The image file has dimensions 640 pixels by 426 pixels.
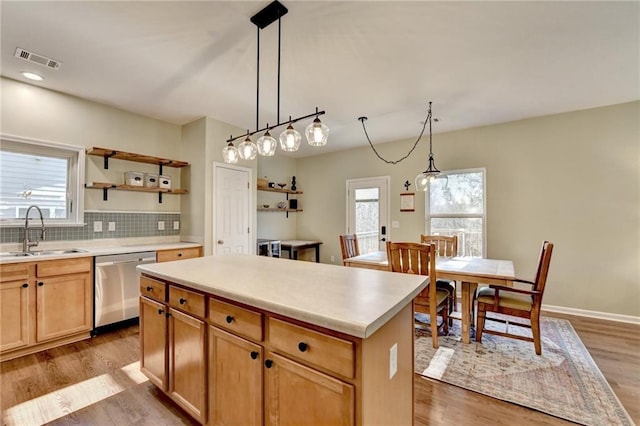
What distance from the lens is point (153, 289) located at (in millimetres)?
1938

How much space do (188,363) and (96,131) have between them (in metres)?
3.21

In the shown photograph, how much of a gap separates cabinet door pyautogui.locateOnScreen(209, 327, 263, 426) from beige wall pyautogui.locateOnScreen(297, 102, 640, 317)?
398 cm

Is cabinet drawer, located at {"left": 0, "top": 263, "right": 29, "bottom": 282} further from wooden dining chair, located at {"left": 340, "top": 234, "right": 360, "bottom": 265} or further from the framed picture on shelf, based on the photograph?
the framed picture on shelf

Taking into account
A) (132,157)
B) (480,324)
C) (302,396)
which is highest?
(132,157)

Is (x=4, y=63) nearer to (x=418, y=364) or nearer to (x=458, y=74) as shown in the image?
(x=458, y=74)

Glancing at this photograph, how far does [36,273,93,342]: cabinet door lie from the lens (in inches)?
103

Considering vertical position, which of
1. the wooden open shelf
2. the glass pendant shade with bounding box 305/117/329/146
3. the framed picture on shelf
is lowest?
the framed picture on shelf

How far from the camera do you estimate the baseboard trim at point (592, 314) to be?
3.34 metres

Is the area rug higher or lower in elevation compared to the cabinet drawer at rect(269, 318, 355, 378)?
lower

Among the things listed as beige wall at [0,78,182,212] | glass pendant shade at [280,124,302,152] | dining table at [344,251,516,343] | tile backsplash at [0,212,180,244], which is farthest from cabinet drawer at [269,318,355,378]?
beige wall at [0,78,182,212]

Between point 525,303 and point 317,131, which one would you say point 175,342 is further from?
point 525,303

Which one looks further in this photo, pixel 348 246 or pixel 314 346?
pixel 348 246

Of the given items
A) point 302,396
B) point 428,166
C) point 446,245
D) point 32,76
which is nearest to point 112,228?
point 32,76

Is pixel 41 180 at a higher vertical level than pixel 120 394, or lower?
higher
